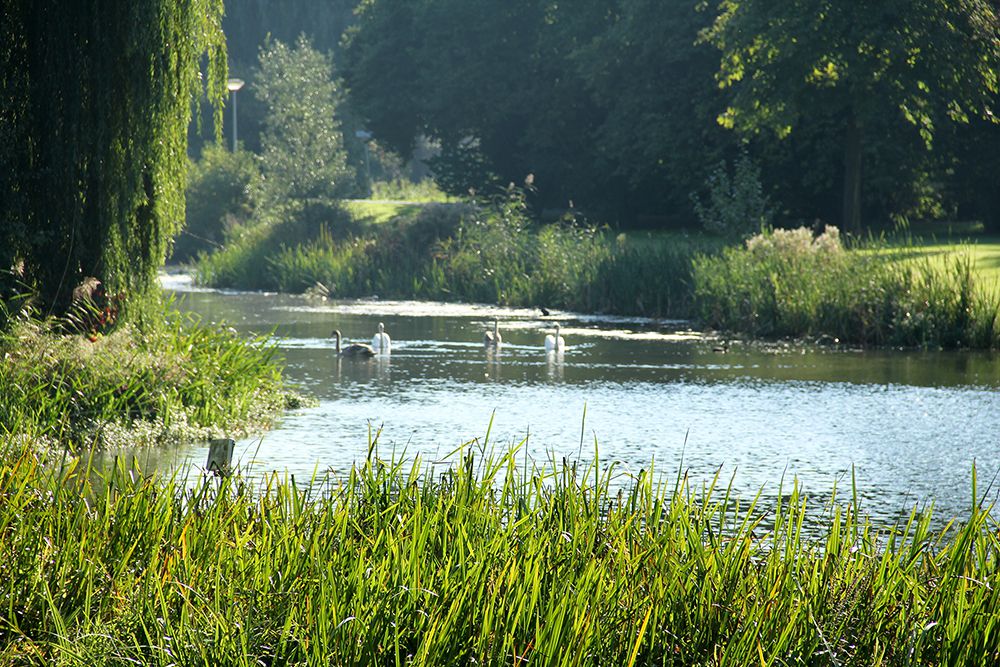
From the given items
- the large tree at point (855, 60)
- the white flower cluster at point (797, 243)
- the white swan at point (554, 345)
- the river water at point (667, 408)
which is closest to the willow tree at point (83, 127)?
the river water at point (667, 408)

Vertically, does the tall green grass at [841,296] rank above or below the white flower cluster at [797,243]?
below

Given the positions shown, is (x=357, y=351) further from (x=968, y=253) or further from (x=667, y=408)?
(x=968, y=253)

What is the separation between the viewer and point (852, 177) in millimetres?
34938

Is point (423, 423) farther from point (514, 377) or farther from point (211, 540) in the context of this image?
point (211, 540)

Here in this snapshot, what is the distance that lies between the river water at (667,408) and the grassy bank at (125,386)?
0.49 meters

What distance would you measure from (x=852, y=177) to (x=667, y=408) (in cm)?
2113

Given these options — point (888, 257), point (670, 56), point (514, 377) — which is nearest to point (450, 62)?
point (670, 56)

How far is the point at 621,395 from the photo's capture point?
1659cm

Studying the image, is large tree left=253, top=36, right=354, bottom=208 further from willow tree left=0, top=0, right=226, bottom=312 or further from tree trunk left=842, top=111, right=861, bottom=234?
willow tree left=0, top=0, right=226, bottom=312

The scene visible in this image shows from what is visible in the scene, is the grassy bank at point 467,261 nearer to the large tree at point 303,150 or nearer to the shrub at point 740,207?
the shrub at point 740,207

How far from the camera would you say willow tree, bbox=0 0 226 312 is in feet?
43.3

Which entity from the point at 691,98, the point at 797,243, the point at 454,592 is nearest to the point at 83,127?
the point at 454,592

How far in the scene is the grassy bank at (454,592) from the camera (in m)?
5.02

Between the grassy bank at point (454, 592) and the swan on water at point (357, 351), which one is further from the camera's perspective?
the swan on water at point (357, 351)
